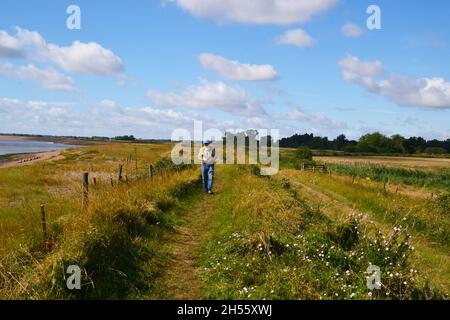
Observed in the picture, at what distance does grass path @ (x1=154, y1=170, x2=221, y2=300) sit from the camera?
264 inches

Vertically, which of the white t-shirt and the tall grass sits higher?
the white t-shirt

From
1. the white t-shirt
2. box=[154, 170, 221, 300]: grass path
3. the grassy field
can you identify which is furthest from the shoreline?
the grassy field

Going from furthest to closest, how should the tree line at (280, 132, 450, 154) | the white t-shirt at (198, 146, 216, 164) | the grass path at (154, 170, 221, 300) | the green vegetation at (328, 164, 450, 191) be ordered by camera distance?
the tree line at (280, 132, 450, 154) → the green vegetation at (328, 164, 450, 191) → the white t-shirt at (198, 146, 216, 164) → the grass path at (154, 170, 221, 300)

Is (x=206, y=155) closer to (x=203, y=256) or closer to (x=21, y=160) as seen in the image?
(x=203, y=256)

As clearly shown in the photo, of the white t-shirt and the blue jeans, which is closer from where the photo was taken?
the white t-shirt

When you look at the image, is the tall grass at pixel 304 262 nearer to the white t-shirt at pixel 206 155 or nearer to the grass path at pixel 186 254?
the grass path at pixel 186 254

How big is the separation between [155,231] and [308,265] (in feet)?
13.5

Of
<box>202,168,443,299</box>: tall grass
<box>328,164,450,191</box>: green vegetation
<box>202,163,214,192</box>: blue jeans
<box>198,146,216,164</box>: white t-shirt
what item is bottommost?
<box>328,164,450,191</box>: green vegetation

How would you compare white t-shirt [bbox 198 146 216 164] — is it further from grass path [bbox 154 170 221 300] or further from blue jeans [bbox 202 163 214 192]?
grass path [bbox 154 170 221 300]

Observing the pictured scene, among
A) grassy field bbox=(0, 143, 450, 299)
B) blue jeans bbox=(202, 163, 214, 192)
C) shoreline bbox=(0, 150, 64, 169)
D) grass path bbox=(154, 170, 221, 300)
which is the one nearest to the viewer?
grassy field bbox=(0, 143, 450, 299)
